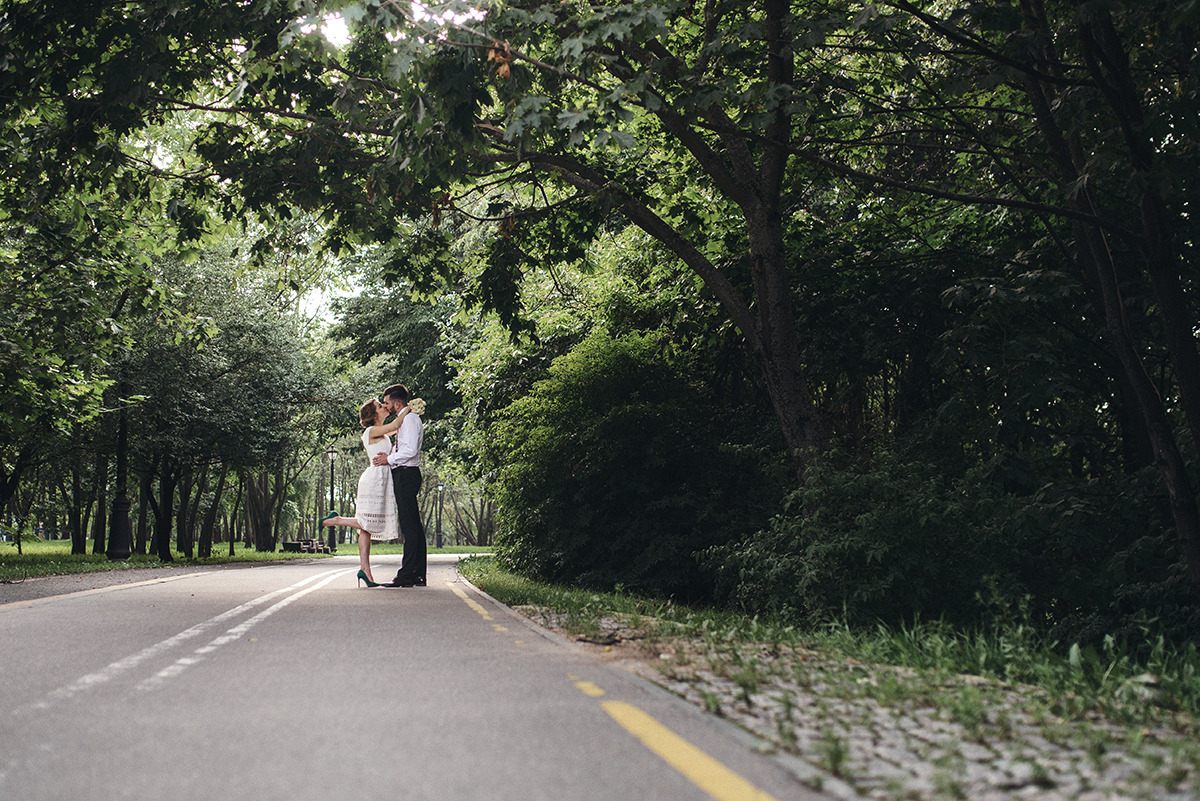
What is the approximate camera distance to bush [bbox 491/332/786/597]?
42.9 feet

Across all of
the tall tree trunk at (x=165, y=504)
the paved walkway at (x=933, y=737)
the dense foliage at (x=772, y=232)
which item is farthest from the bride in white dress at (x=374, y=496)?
the tall tree trunk at (x=165, y=504)

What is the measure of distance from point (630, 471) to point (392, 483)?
3423mm

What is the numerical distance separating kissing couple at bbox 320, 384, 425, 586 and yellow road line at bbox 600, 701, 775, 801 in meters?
7.51

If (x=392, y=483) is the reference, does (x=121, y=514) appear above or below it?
below

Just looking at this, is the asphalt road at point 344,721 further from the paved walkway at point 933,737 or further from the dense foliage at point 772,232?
the dense foliage at point 772,232

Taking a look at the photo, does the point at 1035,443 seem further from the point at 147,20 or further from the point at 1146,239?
the point at 147,20

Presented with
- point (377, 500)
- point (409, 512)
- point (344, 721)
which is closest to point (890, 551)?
point (344, 721)

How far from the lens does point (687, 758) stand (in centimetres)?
375

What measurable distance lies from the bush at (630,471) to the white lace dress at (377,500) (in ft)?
8.22

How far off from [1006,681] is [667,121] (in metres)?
7.25

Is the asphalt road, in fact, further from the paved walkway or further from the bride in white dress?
the bride in white dress

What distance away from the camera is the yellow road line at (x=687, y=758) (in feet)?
10.8

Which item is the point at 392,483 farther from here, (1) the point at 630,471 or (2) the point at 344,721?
(2) the point at 344,721

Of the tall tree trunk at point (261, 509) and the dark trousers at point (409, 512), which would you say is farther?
the tall tree trunk at point (261, 509)
